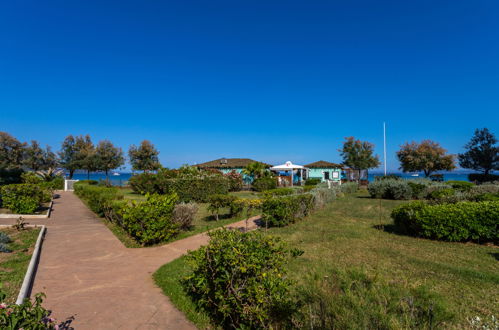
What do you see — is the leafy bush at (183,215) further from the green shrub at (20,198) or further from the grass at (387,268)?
the green shrub at (20,198)

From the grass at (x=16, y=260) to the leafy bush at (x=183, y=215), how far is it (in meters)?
3.54

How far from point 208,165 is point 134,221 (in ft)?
96.5

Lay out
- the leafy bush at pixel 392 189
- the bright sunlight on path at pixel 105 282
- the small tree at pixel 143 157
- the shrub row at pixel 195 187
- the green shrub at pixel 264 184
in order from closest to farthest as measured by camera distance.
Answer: the bright sunlight on path at pixel 105 282 → the shrub row at pixel 195 187 → the leafy bush at pixel 392 189 → the green shrub at pixel 264 184 → the small tree at pixel 143 157

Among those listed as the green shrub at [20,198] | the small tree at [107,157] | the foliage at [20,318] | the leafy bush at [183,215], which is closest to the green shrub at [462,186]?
the leafy bush at [183,215]

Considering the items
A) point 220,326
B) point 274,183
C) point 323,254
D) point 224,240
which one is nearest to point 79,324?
point 220,326

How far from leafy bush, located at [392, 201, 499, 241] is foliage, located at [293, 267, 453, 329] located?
21.4 ft

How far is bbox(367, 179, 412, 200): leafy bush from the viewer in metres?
17.3

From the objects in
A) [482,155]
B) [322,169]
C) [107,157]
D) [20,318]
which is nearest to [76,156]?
[107,157]

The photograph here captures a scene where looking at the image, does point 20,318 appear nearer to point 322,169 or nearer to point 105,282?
point 105,282

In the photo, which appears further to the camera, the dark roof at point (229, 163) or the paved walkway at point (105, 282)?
the dark roof at point (229, 163)

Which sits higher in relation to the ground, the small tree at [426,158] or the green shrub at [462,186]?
the small tree at [426,158]

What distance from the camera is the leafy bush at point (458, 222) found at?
6816mm

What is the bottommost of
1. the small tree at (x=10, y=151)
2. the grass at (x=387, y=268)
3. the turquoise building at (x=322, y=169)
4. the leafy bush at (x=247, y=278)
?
the grass at (x=387, y=268)

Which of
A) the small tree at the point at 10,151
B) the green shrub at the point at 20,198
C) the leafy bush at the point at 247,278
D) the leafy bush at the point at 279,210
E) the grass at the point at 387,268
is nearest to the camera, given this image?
the grass at the point at 387,268
